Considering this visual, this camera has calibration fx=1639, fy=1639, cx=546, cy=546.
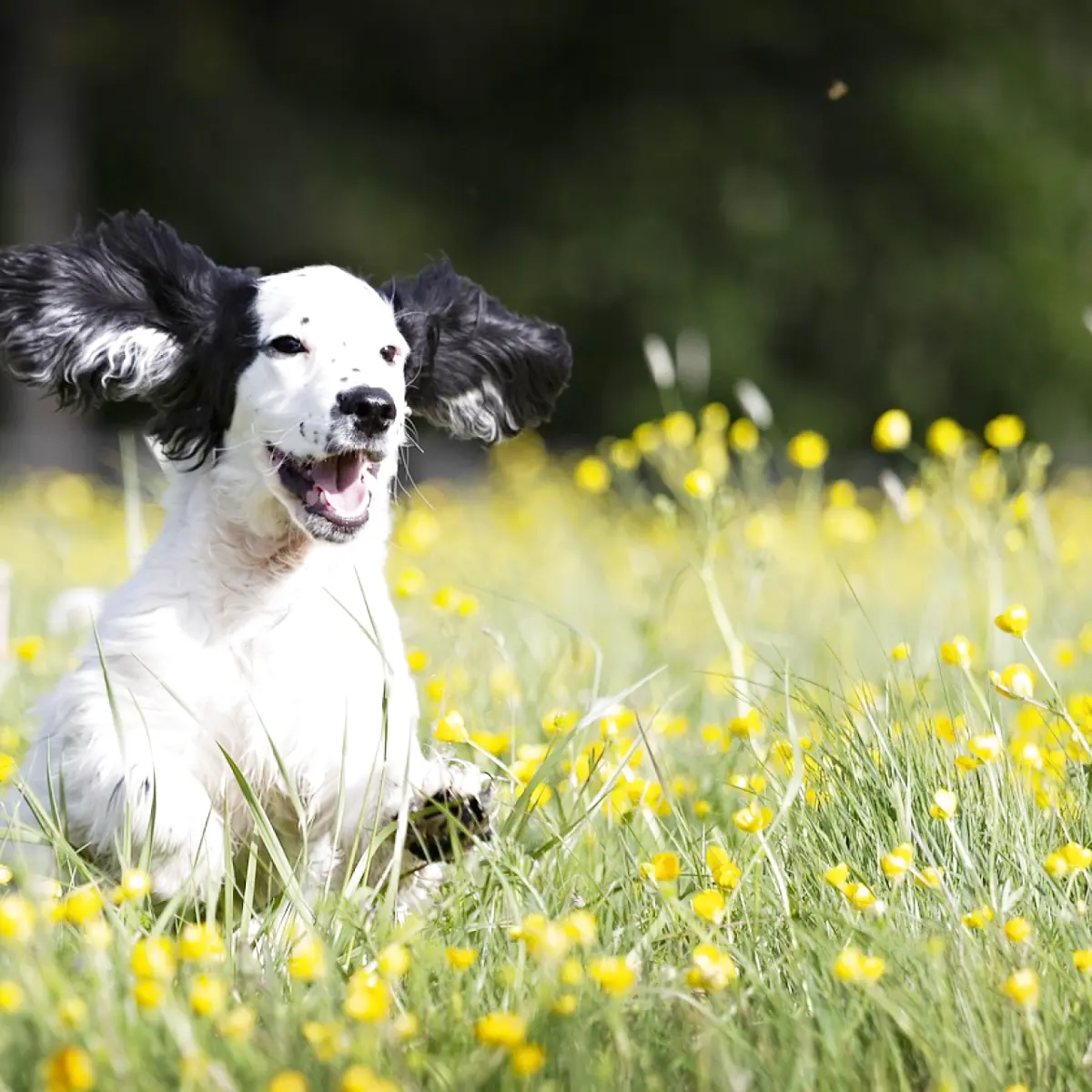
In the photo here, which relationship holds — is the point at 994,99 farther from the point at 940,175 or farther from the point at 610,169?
the point at 610,169

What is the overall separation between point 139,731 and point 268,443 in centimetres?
58

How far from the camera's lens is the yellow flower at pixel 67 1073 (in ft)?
5.06

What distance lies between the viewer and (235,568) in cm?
298

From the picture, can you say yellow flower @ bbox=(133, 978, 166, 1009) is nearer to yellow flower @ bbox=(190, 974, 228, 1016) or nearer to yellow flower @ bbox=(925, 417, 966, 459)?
yellow flower @ bbox=(190, 974, 228, 1016)

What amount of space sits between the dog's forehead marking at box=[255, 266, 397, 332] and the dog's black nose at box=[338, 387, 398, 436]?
241 mm

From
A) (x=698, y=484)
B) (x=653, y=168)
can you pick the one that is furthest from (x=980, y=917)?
(x=653, y=168)

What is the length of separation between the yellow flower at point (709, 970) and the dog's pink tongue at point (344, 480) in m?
1.24

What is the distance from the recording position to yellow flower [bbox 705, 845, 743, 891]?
2303mm

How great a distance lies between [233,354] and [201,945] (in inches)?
59.8

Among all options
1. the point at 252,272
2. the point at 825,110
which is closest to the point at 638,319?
the point at 825,110

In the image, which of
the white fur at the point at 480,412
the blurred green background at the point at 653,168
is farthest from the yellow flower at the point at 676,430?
the blurred green background at the point at 653,168

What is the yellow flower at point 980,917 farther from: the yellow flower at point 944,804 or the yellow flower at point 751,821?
the yellow flower at point 751,821

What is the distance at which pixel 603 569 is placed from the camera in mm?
6242

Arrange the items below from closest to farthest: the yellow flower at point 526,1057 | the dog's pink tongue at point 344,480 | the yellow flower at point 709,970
Answer: the yellow flower at point 526,1057 → the yellow flower at point 709,970 → the dog's pink tongue at point 344,480
